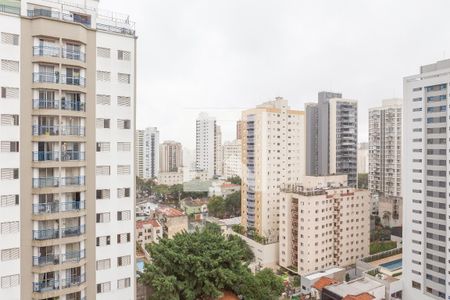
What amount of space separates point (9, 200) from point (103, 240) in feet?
7.22

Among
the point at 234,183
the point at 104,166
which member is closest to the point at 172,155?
the point at 234,183

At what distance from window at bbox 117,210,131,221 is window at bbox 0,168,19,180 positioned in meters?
2.37

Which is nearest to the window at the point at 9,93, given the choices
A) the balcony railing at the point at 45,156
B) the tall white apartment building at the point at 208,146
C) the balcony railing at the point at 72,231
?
the balcony railing at the point at 45,156

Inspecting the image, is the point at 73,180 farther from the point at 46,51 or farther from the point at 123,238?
the point at 46,51

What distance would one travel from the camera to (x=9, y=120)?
Result: 290 inches

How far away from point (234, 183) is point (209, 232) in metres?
21.4

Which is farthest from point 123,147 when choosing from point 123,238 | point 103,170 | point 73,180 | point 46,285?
point 46,285

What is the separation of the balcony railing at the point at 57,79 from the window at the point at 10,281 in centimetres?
420

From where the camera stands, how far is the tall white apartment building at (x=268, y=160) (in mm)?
22031

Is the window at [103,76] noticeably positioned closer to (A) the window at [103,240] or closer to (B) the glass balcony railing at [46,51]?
(B) the glass balcony railing at [46,51]

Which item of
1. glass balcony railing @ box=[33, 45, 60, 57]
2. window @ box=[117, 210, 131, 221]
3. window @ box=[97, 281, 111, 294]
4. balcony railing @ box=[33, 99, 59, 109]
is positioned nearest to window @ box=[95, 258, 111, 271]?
window @ box=[97, 281, 111, 294]

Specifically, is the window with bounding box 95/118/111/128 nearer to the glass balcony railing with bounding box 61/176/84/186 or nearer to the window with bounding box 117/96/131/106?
the window with bounding box 117/96/131/106

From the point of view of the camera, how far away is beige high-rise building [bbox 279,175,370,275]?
17.8 meters

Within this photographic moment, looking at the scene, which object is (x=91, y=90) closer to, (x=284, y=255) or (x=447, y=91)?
(x=447, y=91)
